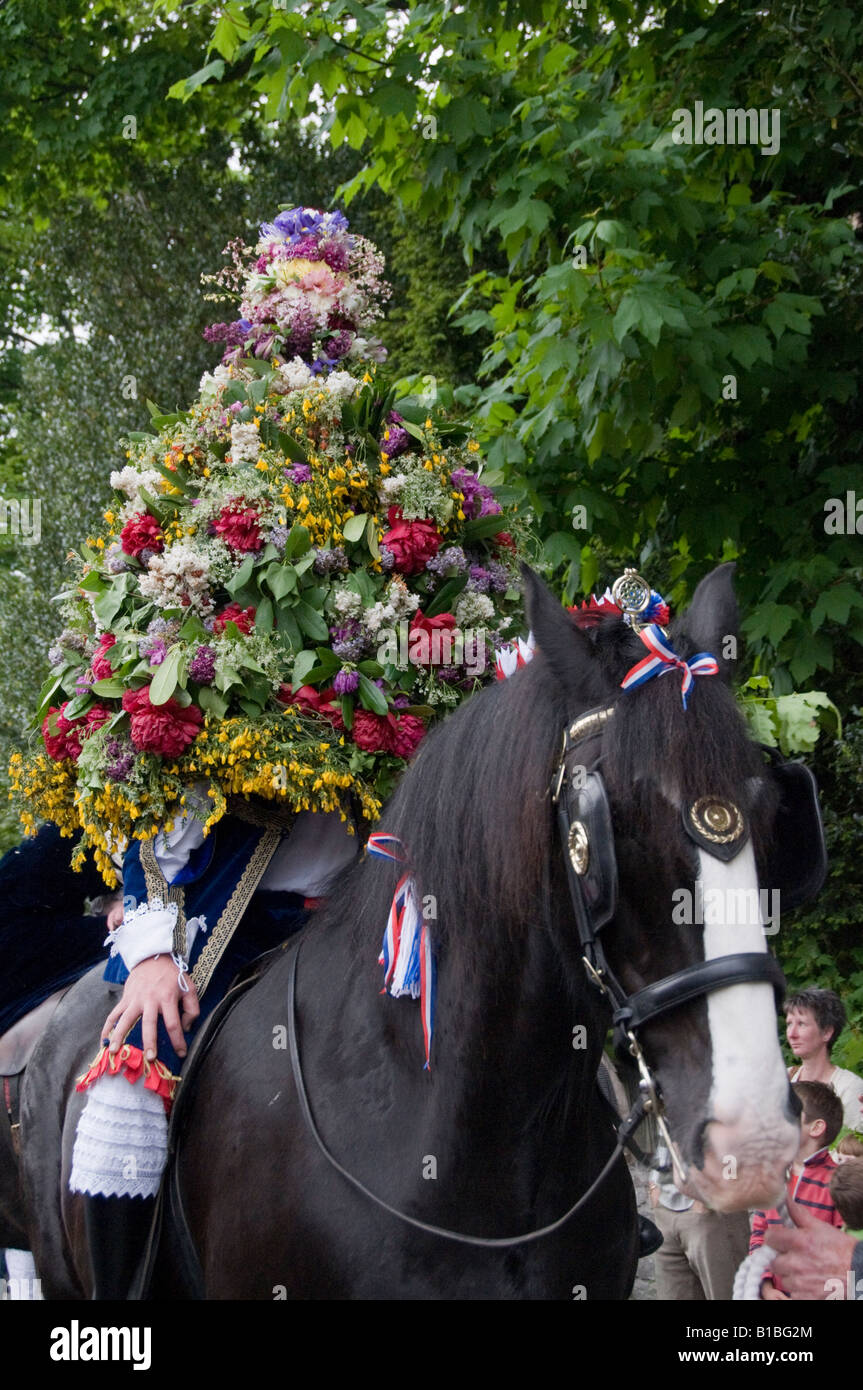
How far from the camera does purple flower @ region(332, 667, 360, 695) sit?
3.20 m

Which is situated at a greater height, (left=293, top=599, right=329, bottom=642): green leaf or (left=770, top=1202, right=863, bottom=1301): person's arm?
(left=293, top=599, right=329, bottom=642): green leaf

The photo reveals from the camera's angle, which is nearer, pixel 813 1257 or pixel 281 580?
pixel 281 580

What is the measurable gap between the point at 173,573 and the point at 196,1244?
5.14 feet

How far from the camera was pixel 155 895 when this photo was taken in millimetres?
3105

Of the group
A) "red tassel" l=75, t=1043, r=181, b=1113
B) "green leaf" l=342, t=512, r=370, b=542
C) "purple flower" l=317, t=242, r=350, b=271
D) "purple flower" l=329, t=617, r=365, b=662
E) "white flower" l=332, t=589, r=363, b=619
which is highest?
"purple flower" l=317, t=242, r=350, b=271

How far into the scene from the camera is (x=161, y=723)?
3.04 m

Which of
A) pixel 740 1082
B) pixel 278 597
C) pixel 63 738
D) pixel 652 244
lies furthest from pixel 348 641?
pixel 652 244

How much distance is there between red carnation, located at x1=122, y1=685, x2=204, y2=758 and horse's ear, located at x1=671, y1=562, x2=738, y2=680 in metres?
1.24

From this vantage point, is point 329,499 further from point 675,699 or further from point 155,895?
point 675,699

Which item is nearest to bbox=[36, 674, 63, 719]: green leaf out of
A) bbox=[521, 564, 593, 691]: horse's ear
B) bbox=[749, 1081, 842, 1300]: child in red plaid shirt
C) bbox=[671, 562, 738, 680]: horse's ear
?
bbox=[521, 564, 593, 691]: horse's ear

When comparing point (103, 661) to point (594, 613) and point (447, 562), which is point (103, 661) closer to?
point (447, 562)

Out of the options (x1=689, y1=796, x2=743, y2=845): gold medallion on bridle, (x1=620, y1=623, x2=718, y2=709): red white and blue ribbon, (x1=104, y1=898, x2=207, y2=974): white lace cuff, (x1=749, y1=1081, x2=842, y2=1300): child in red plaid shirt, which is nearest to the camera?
(x1=689, y1=796, x2=743, y2=845): gold medallion on bridle

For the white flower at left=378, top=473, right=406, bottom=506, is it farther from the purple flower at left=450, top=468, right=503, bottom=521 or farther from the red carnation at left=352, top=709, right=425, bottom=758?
the red carnation at left=352, top=709, right=425, bottom=758

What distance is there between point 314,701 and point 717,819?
1.43 m
